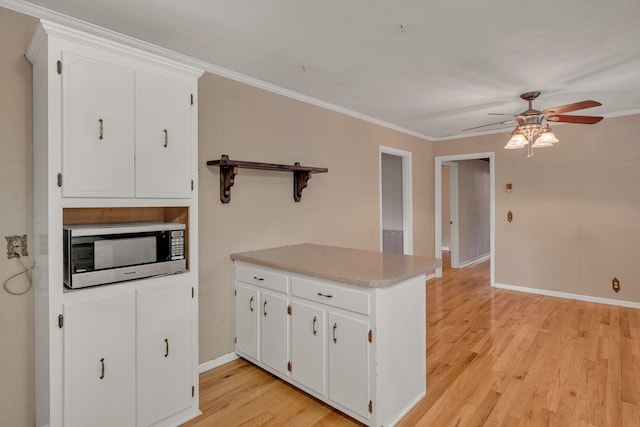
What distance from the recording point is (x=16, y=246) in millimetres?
1871

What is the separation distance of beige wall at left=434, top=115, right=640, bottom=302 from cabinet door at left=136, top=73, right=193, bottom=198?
15.5 ft

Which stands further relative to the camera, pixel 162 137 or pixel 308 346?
pixel 308 346

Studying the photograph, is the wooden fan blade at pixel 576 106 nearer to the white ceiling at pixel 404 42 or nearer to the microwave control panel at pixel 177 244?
the white ceiling at pixel 404 42

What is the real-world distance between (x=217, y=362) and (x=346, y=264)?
56.0 inches

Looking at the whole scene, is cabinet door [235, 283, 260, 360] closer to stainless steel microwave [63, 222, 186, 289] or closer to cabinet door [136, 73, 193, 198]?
stainless steel microwave [63, 222, 186, 289]

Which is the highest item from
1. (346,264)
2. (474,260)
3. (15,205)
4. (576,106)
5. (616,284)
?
(576,106)

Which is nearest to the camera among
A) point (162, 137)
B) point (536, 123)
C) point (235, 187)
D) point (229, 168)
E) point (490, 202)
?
point (162, 137)

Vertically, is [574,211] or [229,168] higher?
[229,168]

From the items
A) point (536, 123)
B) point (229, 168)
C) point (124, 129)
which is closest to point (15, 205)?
point (124, 129)

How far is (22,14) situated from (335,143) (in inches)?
107

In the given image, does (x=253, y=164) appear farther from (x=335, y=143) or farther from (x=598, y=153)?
(x=598, y=153)

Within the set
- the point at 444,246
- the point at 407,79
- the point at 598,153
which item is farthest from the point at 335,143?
the point at 444,246

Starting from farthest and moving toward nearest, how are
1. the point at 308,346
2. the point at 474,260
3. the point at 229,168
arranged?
the point at 474,260 → the point at 229,168 → the point at 308,346

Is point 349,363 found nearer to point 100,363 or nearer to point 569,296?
point 100,363
